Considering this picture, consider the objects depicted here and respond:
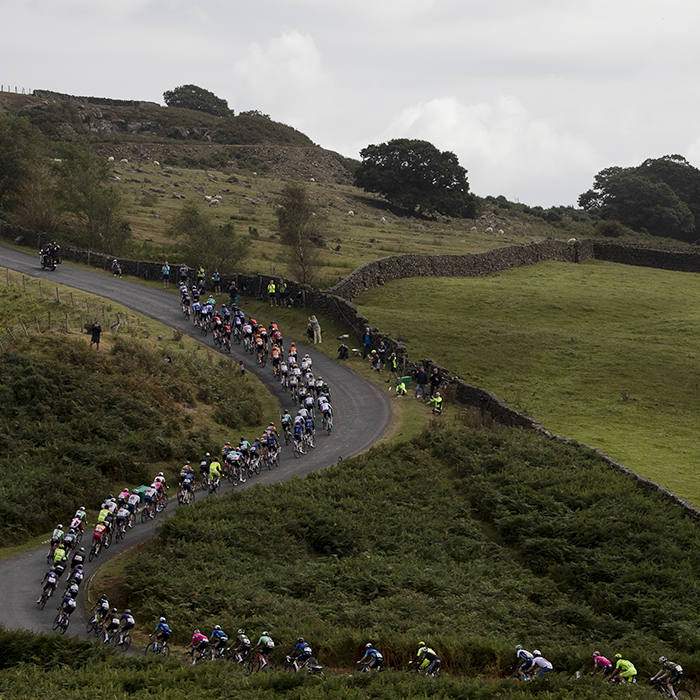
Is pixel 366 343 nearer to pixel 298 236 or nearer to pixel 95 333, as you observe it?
pixel 298 236

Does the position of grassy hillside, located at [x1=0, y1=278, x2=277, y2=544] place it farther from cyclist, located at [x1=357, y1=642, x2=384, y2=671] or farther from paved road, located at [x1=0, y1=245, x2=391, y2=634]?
cyclist, located at [x1=357, y1=642, x2=384, y2=671]

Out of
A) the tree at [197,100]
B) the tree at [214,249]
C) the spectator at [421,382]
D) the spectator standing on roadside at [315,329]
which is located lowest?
the spectator at [421,382]

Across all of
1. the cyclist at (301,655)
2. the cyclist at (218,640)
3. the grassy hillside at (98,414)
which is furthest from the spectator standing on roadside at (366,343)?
the cyclist at (301,655)

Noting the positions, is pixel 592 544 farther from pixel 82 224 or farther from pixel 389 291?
pixel 82 224

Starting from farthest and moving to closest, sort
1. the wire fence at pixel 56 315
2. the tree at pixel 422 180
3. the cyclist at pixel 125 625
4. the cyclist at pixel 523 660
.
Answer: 1. the tree at pixel 422 180
2. the wire fence at pixel 56 315
3. the cyclist at pixel 125 625
4. the cyclist at pixel 523 660

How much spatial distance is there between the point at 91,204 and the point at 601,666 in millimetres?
56720

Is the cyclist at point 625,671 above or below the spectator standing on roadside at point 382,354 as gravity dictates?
below

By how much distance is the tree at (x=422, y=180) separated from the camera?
4345 inches

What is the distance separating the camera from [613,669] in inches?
720

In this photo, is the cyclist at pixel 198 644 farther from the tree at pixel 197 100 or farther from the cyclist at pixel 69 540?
the tree at pixel 197 100

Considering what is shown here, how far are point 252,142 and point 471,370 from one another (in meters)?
113

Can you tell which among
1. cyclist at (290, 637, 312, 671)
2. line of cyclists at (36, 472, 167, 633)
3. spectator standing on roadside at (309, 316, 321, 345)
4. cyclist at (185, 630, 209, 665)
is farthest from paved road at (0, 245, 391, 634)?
cyclist at (290, 637, 312, 671)

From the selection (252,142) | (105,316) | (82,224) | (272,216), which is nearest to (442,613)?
(105,316)

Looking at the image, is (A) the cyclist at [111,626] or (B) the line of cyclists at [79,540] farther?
(B) the line of cyclists at [79,540]
